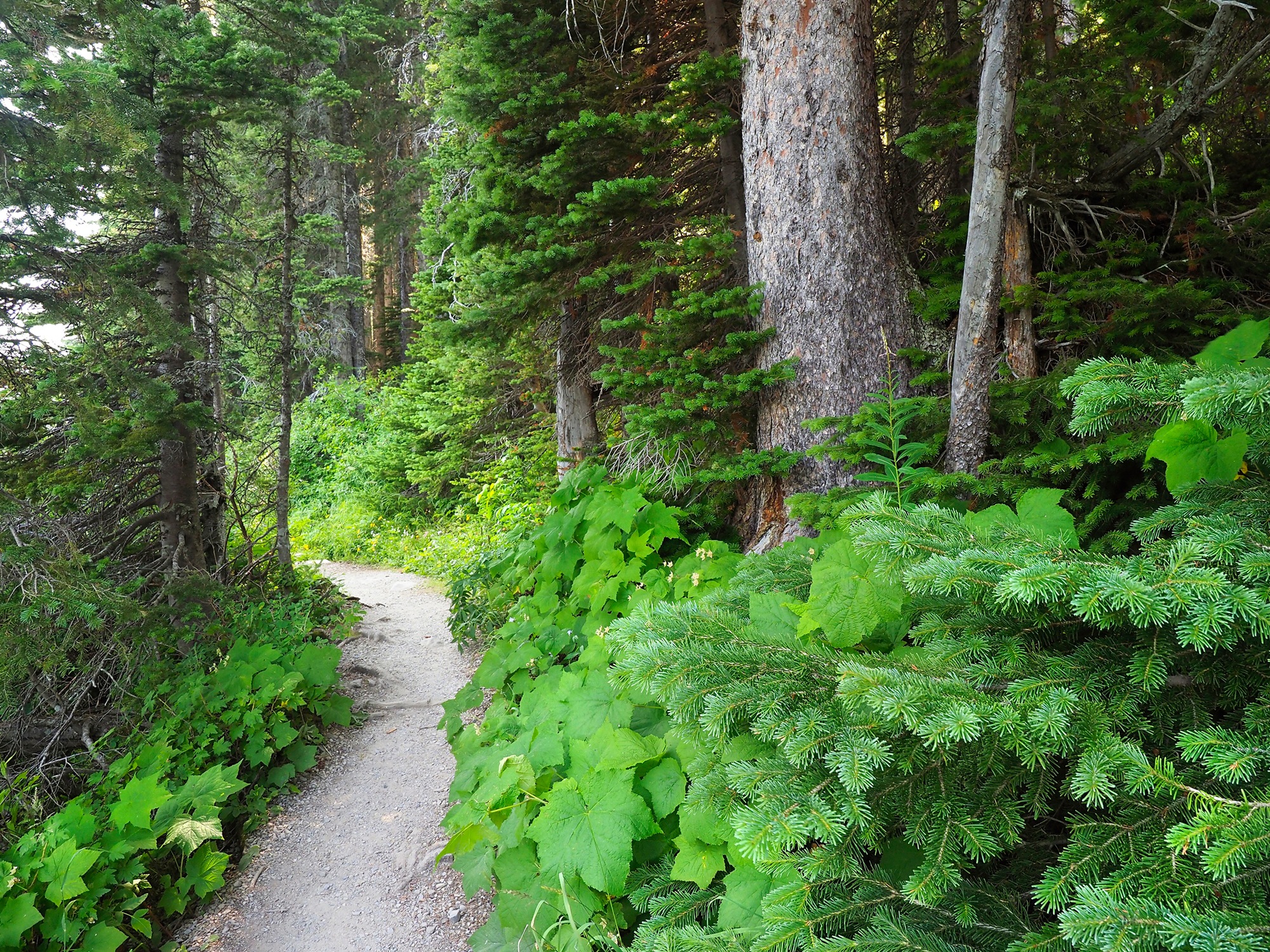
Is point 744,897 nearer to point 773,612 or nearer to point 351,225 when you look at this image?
point 773,612

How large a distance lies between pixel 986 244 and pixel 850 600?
83.8 inches

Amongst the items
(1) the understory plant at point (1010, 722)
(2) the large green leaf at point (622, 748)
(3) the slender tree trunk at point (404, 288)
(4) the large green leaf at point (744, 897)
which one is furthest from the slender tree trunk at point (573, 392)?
(3) the slender tree trunk at point (404, 288)

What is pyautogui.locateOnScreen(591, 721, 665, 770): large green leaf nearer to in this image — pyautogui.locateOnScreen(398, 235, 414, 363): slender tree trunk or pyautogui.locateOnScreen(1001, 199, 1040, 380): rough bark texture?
pyautogui.locateOnScreen(1001, 199, 1040, 380): rough bark texture

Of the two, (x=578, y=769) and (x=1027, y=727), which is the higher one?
(x=1027, y=727)

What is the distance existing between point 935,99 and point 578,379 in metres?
3.77

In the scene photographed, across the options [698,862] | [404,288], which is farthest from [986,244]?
[404,288]

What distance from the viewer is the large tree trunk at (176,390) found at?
226 inches

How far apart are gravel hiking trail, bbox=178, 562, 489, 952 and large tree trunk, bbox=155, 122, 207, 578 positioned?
189 cm

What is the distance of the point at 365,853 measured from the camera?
163 inches

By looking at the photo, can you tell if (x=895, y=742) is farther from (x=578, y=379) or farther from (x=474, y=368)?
(x=474, y=368)

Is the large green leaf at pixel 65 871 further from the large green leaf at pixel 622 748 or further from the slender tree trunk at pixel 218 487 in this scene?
the slender tree trunk at pixel 218 487

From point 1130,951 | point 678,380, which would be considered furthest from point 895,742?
point 678,380

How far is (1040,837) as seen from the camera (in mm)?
1615

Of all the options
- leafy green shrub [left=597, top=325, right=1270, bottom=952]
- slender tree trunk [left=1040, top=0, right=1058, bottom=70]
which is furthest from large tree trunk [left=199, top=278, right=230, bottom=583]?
slender tree trunk [left=1040, top=0, right=1058, bottom=70]
